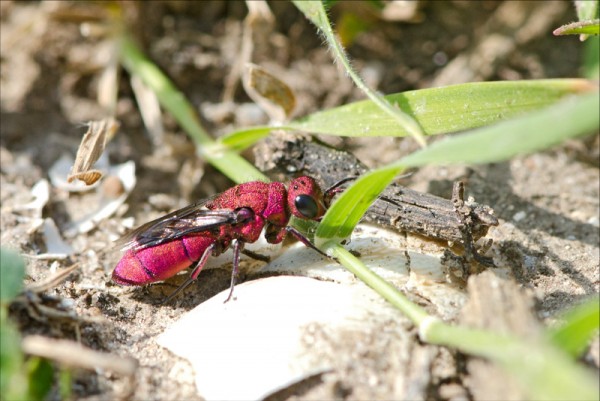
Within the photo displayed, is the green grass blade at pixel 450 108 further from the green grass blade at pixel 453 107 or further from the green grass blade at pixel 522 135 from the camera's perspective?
the green grass blade at pixel 522 135

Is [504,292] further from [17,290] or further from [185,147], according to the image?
[185,147]

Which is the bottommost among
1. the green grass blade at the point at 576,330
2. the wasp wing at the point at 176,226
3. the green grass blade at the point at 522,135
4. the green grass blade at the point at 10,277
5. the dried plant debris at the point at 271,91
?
the green grass blade at the point at 10,277

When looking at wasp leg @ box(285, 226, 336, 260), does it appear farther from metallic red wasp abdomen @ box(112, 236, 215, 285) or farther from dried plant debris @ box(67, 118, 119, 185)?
dried plant debris @ box(67, 118, 119, 185)

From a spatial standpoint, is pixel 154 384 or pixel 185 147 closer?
pixel 154 384

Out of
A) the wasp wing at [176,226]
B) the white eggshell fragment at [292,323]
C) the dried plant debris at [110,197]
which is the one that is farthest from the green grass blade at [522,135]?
the dried plant debris at [110,197]

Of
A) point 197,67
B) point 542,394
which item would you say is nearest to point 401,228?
point 542,394

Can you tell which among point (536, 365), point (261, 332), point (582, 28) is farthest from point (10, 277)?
point (582, 28)

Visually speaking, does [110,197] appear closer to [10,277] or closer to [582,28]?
[10,277]
